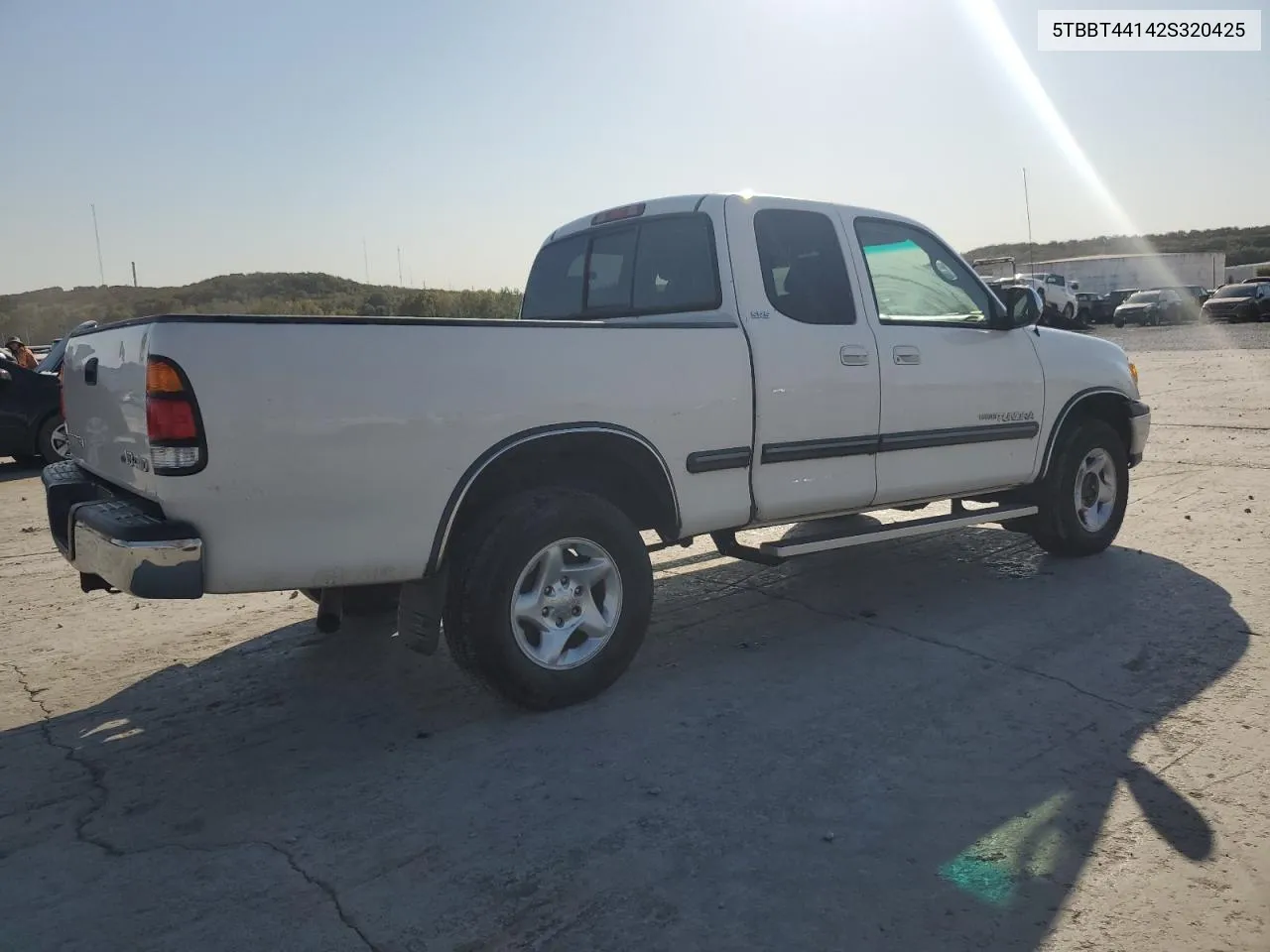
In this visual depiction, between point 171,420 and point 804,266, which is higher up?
point 804,266

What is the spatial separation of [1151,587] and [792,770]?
312 cm

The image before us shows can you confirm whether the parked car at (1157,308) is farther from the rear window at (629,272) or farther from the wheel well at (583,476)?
the wheel well at (583,476)

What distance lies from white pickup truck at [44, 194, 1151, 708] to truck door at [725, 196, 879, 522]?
1 cm

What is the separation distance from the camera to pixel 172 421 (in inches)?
127

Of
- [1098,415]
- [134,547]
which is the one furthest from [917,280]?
[134,547]

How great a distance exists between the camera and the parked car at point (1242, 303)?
3488 cm

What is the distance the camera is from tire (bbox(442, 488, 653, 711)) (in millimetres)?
3801

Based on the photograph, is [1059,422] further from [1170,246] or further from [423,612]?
A: [1170,246]

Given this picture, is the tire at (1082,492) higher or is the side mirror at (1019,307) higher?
the side mirror at (1019,307)

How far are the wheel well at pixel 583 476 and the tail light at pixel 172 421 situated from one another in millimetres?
895

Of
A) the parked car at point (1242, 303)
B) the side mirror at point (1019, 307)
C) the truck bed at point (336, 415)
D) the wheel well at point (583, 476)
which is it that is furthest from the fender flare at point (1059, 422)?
the parked car at point (1242, 303)

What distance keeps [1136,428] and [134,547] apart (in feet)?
19.0

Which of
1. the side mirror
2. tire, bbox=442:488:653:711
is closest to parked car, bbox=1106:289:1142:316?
the side mirror

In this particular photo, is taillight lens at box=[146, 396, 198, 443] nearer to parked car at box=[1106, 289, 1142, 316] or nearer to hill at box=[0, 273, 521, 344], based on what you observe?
hill at box=[0, 273, 521, 344]
